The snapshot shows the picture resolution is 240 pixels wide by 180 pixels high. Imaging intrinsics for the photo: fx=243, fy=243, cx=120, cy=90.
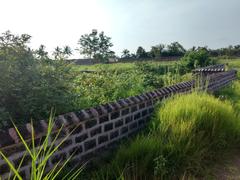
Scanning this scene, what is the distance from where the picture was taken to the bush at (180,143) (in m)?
2.91

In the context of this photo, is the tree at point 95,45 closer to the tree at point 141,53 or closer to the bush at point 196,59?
the tree at point 141,53

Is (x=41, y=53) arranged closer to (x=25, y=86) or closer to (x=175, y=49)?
(x=25, y=86)

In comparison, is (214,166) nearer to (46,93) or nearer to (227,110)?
(227,110)

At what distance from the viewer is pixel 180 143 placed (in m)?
3.25

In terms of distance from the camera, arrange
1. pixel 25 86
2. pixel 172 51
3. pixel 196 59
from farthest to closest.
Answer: pixel 172 51 < pixel 196 59 < pixel 25 86

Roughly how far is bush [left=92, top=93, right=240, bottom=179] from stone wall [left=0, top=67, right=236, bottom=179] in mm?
404

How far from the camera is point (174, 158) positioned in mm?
3133

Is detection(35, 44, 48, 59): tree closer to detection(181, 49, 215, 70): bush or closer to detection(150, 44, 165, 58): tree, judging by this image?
detection(181, 49, 215, 70): bush

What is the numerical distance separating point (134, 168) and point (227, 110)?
2176mm

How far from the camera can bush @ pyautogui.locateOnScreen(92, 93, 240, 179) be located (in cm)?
291

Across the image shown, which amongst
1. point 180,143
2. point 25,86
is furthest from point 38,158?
point 180,143

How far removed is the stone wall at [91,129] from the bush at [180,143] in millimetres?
404

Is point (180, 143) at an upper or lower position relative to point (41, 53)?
lower

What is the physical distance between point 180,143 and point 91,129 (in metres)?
1.21
